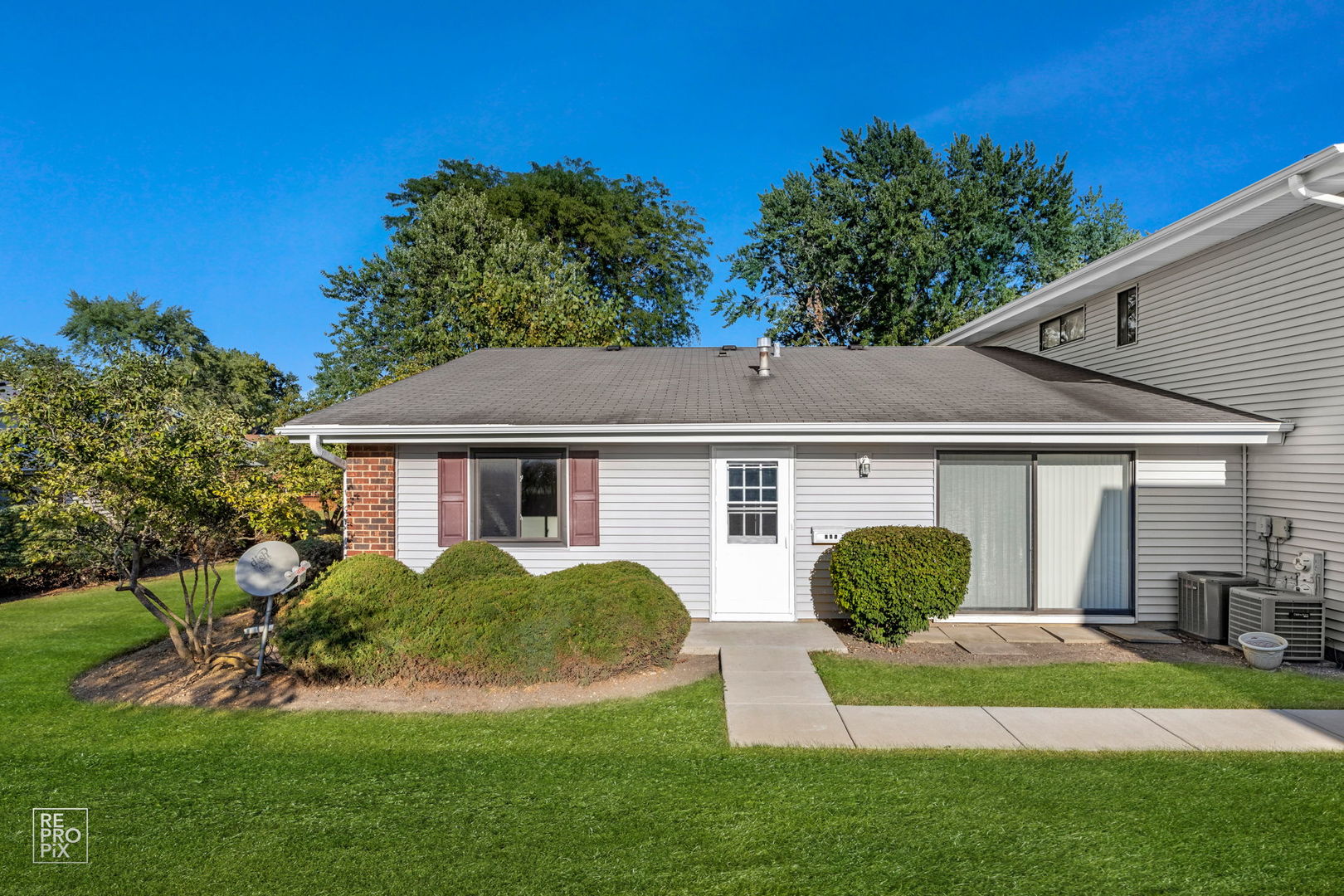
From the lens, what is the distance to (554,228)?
90.5 feet

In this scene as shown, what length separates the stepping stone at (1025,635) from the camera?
7188mm

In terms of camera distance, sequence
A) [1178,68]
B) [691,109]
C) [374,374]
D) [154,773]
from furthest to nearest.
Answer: [691,109] < [374,374] < [1178,68] < [154,773]

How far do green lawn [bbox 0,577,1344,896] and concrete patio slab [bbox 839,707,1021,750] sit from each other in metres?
0.17

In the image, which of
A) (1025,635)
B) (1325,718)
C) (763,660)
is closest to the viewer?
(1325,718)

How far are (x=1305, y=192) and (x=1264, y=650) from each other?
Answer: 14.1 ft

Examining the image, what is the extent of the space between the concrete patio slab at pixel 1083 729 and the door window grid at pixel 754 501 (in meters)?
3.17

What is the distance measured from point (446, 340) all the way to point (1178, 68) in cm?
2083

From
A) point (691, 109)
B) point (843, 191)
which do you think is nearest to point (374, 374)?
point (691, 109)

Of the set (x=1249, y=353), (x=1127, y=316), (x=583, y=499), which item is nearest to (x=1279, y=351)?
(x=1249, y=353)

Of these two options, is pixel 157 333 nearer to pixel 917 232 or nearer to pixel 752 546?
pixel 917 232

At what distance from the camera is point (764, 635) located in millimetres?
7180

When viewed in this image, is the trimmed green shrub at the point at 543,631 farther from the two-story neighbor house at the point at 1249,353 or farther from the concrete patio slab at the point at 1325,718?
the two-story neighbor house at the point at 1249,353

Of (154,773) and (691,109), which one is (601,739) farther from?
(691,109)

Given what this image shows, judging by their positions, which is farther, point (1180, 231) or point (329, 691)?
point (1180, 231)
